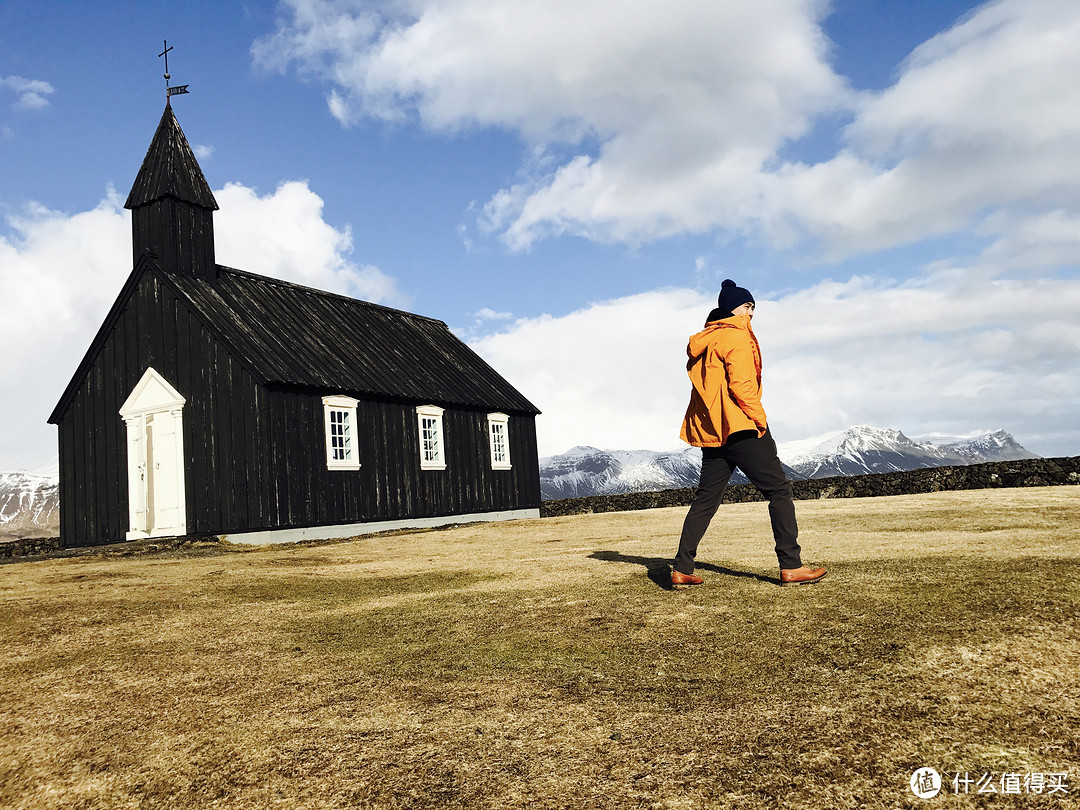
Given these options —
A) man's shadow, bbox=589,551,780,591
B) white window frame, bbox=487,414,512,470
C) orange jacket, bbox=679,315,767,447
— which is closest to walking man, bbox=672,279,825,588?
orange jacket, bbox=679,315,767,447

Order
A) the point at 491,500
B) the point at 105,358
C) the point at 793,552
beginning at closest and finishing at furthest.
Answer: the point at 793,552 → the point at 105,358 → the point at 491,500

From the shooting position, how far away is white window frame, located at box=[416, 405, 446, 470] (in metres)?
19.7

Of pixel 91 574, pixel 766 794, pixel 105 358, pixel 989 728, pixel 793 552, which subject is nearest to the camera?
pixel 766 794

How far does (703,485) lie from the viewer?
5.60m

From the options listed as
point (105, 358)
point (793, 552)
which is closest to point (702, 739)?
point (793, 552)

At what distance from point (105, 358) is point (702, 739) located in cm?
1887

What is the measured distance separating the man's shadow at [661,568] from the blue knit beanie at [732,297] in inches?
80.1

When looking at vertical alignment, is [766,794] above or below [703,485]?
below

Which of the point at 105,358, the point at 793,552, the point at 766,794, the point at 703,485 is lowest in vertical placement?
the point at 766,794

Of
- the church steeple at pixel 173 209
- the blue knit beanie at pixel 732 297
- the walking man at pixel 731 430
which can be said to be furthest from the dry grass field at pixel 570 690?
the church steeple at pixel 173 209

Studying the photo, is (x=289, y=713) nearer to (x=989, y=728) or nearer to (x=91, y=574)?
(x=989, y=728)

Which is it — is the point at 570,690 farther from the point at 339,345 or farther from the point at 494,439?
the point at 494,439

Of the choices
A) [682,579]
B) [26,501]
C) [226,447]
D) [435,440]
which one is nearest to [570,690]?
[682,579]

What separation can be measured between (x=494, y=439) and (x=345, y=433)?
592 cm
